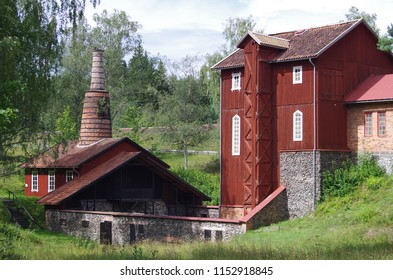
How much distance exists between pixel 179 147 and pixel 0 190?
1783 cm

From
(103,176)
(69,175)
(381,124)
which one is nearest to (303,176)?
(381,124)

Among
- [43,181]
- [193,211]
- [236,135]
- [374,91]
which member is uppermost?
[374,91]

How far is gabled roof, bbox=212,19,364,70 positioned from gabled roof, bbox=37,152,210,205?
791 cm

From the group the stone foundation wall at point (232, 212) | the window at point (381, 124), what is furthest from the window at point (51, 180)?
the window at point (381, 124)

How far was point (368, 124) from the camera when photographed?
36469mm

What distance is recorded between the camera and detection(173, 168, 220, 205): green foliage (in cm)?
5025

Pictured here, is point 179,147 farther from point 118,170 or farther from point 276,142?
point 276,142

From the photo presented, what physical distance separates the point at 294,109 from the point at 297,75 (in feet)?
5.59

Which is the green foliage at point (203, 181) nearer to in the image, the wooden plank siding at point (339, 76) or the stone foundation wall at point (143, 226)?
the stone foundation wall at point (143, 226)

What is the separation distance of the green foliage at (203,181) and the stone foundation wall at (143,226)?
11212 mm

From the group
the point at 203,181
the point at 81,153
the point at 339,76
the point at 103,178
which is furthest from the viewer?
the point at 203,181

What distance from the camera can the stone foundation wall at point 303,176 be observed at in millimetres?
35594

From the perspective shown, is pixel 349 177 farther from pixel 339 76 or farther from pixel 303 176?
pixel 339 76
